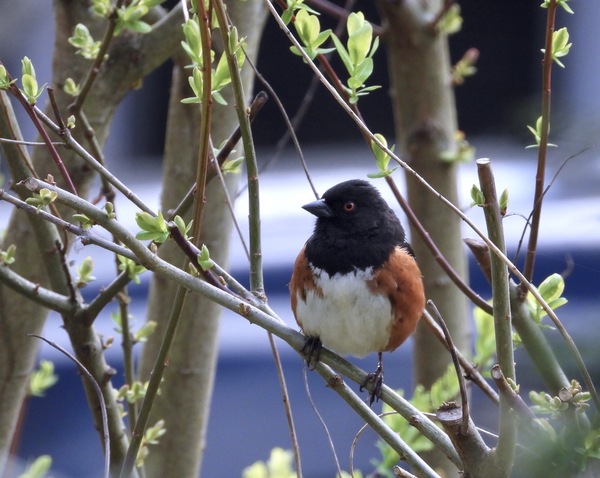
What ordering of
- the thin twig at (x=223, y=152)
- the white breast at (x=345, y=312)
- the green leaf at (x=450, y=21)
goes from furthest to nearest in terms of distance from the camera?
the green leaf at (x=450, y=21)
the white breast at (x=345, y=312)
the thin twig at (x=223, y=152)

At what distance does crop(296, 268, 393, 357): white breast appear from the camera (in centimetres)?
199

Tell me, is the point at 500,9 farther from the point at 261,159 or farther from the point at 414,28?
the point at 414,28

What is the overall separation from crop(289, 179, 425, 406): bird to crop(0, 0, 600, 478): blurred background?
1.45 feet

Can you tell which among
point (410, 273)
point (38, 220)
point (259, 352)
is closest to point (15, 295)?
point (38, 220)

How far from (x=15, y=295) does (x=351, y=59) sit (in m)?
0.97

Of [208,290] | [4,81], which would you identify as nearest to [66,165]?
[4,81]

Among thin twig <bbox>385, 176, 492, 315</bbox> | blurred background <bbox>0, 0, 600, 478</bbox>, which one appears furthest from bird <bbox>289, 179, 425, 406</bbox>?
blurred background <bbox>0, 0, 600, 478</bbox>

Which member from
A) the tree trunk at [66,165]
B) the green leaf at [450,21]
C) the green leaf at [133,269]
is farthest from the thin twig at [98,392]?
the green leaf at [450,21]

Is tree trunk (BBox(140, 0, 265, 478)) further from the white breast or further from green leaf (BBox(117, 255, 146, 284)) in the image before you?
green leaf (BBox(117, 255, 146, 284))

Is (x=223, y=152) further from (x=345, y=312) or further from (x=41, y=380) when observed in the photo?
(x=41, y=380)

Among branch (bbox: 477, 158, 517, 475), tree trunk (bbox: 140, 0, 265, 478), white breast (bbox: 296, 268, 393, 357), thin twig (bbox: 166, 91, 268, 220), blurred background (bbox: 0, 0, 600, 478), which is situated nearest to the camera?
branch (bbox: 477, 158, 517, 475)

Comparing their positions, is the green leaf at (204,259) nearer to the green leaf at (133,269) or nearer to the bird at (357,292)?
the green leaf at (133,269)

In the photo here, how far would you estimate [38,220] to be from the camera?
1.74 meters

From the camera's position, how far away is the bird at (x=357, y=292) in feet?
6.54
